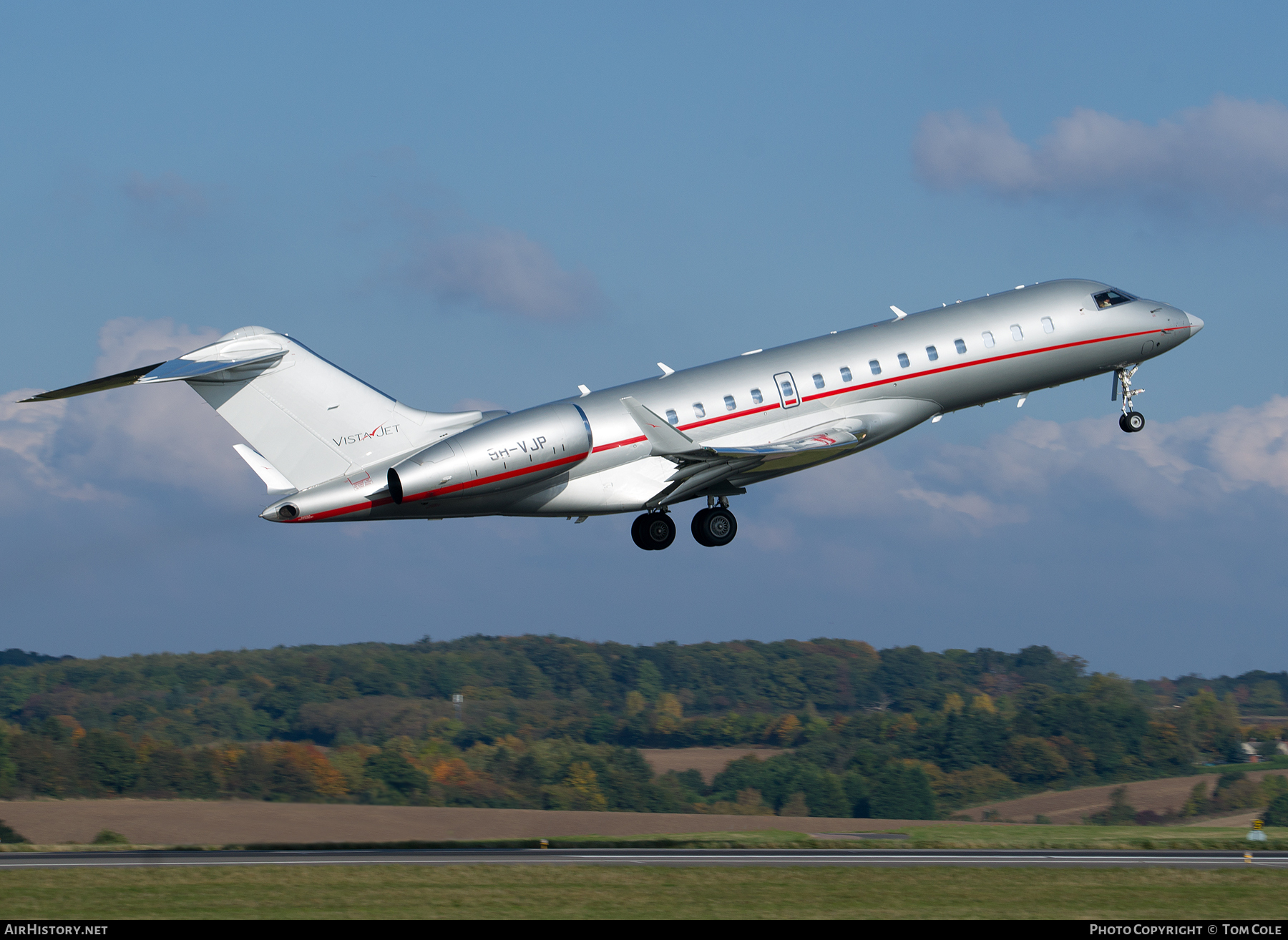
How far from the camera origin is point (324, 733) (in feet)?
309

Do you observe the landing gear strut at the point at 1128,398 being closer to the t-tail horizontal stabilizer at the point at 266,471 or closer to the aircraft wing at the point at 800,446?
the aircraft wing at the point at 800,446

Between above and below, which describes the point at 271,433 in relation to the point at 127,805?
above

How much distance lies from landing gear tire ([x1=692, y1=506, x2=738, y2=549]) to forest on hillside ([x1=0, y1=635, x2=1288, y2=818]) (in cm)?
4835

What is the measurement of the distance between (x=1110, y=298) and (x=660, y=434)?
12.5 m

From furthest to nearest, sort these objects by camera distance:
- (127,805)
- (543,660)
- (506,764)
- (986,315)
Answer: (543,660)
(506,764)
(127,805)
(986,315)

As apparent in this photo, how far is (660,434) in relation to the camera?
2852 centimetres

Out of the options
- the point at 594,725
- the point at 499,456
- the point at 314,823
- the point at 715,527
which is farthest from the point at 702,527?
the point at 594,725

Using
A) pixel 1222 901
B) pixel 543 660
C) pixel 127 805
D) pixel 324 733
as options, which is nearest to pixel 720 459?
pixel 1222 901

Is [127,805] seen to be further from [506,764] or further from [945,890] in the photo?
[945,890]

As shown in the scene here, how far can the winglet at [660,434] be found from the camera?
2816cm

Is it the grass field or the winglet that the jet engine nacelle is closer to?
the winglet

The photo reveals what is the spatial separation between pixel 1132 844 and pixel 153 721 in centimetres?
7587

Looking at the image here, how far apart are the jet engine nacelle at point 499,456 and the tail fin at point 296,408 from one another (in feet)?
5.31

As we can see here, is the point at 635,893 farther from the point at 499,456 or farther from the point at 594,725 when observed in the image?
the point at 594,725
